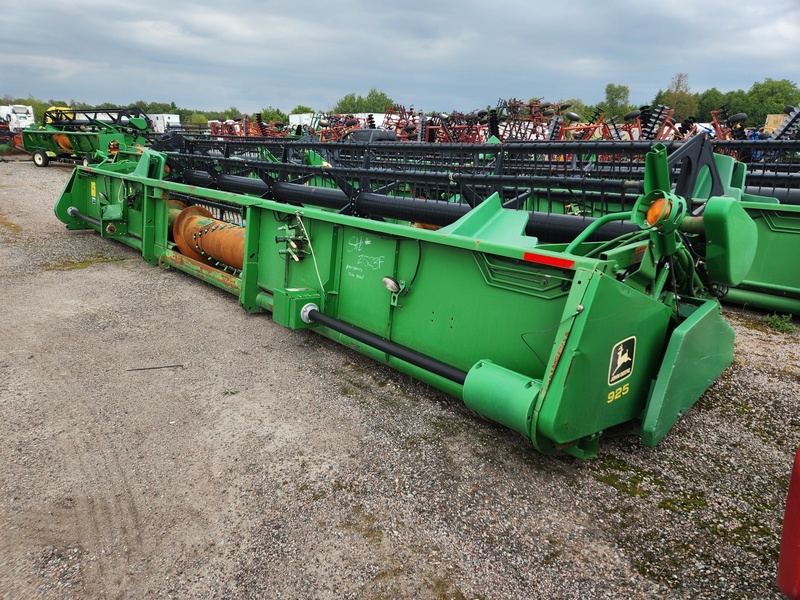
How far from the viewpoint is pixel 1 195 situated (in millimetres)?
11398

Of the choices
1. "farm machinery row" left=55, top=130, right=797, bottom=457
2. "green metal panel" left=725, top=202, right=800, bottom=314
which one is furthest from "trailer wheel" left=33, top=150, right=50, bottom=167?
"green metal panel" left=725, top=202, right=800, bottom=314

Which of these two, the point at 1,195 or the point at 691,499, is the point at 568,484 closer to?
the point at 691,499

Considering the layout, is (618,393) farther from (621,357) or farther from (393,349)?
(393,349)

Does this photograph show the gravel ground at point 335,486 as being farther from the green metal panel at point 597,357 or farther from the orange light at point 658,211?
the orange light at point 658,211

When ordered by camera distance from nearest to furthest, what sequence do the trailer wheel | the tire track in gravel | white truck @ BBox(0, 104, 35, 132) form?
the tire track in gravel → the trailer wheel → white truck @ BBox(0, 104, 35, 132)

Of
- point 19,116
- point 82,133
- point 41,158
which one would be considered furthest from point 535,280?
point 19,116

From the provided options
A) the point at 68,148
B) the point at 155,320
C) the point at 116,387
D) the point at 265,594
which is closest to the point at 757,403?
the point at 265,594

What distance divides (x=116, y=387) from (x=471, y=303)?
2.20 meters

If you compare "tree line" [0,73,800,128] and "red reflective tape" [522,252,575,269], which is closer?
"red reflective tape" [522,252,575,269]

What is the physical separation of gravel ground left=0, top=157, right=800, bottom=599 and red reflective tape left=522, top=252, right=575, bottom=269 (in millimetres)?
991

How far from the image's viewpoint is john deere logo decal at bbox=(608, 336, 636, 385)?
7.95 feet

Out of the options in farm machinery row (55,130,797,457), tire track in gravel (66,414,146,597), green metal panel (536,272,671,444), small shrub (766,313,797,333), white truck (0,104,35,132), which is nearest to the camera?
tire track in gravel (66,414,146,597)

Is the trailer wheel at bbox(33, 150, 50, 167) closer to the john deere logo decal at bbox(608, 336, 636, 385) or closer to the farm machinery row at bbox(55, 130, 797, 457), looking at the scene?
the farm machinery row at bbox(55, 130, 797, 457)

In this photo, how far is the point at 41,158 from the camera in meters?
17.7
